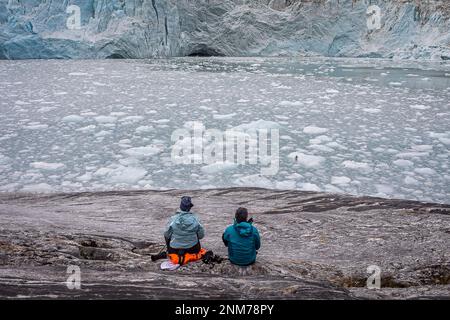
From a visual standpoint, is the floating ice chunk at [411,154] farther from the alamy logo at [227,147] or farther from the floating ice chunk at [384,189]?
the alamy logo at [227,147]

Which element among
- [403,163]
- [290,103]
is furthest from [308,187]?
[290,103]

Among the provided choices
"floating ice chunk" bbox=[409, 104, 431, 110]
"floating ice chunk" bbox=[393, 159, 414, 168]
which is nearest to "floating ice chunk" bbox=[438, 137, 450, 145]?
"floating ice chunk" bbox=[393, 159, 414, 168]

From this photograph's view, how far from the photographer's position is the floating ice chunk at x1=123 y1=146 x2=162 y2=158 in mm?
6051

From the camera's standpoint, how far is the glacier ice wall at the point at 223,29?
2153 cm

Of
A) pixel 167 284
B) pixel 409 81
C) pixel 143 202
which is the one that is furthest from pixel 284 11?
pixel 167 284

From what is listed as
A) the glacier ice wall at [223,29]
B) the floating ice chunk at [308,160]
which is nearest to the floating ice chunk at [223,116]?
the floating ice chunk at [308,160]

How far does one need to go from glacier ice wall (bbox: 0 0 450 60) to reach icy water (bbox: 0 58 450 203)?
32.8ft

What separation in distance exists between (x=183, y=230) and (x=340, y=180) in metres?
3.04

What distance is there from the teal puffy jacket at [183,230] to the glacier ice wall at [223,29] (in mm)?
21891

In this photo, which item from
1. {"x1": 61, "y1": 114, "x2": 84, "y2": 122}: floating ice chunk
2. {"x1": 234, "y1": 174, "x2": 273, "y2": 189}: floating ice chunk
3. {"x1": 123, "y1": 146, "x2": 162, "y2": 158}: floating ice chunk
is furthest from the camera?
{"x1": 61, "y1": 114, "x2": 84, "y2": 122}: floating ice chunk

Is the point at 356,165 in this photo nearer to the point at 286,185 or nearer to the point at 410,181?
the point at 410,181

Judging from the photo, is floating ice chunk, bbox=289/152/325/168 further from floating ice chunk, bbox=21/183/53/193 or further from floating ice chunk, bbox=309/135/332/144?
floating ice chunk, bbox=21/183/53/193

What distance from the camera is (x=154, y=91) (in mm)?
11383

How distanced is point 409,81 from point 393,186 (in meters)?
10.6
